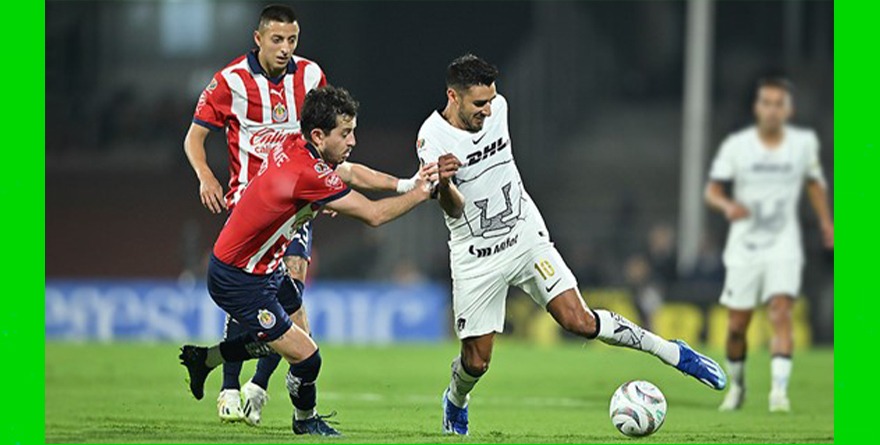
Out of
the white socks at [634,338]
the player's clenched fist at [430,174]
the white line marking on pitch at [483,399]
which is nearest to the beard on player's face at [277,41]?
the player's clenched fist at [430,174]

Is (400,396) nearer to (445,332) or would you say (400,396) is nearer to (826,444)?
(826,444)

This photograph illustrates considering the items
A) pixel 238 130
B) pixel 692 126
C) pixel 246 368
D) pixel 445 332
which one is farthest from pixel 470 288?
pixel 692 126

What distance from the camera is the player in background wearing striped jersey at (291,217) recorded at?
751cm

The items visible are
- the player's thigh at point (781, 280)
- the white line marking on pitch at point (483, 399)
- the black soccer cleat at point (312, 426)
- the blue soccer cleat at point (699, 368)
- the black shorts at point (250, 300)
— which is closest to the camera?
the black shorts at point (250, 300)

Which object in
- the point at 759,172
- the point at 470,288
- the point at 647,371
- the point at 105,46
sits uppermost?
the point at 105,46

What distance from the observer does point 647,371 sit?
14938 mm

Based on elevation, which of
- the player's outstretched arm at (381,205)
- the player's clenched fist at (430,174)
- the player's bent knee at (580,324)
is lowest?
the player's bent knee at (580,324)

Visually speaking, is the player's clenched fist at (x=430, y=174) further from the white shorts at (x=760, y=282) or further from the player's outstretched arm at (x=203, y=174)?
the white shorts at (x=760, y=282)

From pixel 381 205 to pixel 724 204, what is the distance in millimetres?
3888

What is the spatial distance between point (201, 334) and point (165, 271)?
704 cm

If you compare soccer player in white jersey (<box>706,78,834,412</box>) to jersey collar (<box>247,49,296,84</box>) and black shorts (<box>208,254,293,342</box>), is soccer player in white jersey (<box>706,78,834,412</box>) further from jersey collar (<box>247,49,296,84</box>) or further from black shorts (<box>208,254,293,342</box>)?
black shorts (<box>208,254,293,342</box>)

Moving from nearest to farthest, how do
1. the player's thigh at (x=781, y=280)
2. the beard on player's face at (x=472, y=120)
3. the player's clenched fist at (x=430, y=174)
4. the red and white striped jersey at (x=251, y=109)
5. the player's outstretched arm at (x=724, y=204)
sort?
the player's clenched fist at (x=430, y=174), the beard on player's face at (x=472, y=120), the red and white striped jersey at (x=251, y=109), the player's outstretched arm at (x=724, y=204), the player's thigh at (x=781, y=280)

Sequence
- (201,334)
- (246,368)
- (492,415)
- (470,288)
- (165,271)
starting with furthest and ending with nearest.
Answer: (165,271)
(201,334)
(246,368)
(492,415)
(470,288)

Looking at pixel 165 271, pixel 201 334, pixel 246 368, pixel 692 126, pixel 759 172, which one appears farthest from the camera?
pixel 165 271
